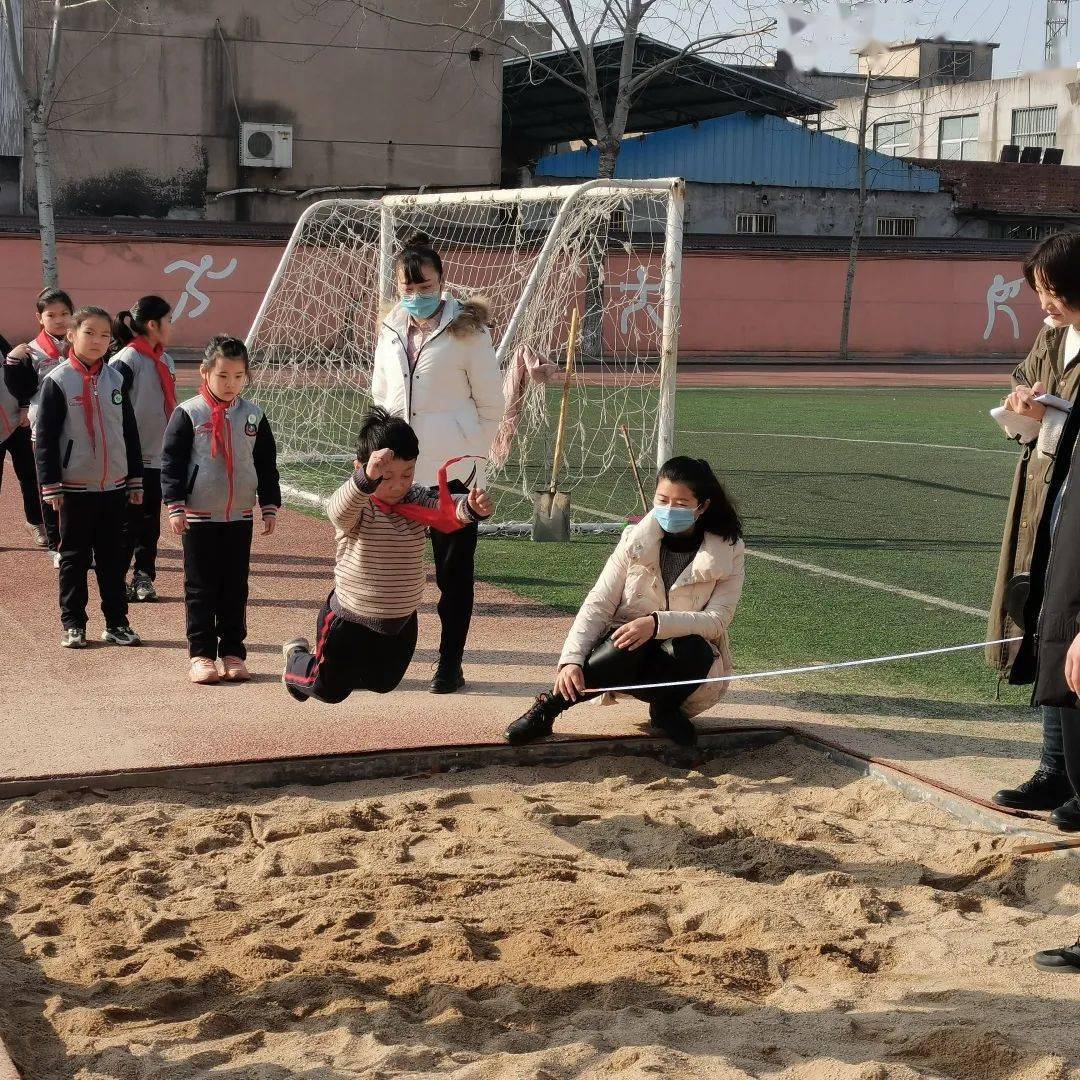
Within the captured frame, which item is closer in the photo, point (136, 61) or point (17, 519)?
point (17, 519)

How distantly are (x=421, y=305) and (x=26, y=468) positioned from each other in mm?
5009

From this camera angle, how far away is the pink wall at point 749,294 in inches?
1254

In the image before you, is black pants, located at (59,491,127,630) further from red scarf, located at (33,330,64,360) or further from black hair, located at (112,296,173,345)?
Result: red scarf, located at (33,330,64,360)

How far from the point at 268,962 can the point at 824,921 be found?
5.56 feet

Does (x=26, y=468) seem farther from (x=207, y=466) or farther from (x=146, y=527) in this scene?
(x=207, y=466)

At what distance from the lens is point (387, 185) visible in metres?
→ 38.3

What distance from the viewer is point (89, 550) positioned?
807 cm

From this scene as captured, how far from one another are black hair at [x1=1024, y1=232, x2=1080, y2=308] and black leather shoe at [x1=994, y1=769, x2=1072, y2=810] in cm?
189

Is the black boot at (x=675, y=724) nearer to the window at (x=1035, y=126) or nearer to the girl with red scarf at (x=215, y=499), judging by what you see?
the girl with red scarf at (x=215, y=499)

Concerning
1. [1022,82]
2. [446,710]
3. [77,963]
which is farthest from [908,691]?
[1022,82]

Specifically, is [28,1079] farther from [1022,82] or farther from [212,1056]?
[1022,82]

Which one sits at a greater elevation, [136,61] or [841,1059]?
[136,61]

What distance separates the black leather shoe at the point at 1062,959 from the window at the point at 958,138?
60.6 meters

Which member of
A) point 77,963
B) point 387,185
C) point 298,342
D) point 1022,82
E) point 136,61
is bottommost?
point 77,963
